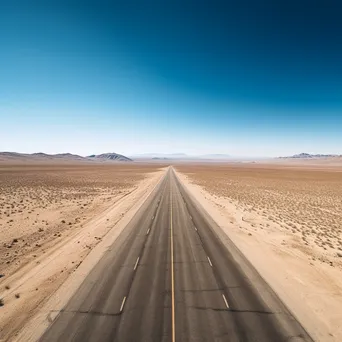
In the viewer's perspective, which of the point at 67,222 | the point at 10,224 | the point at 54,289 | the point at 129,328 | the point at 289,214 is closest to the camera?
the point at 129,328

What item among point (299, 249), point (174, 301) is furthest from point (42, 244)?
point (299, 249)

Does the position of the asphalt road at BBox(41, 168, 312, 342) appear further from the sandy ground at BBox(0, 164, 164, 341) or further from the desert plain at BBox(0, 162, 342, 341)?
the sandy ground at BBox(0, 164, 164, 341)

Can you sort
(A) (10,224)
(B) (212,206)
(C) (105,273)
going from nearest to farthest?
(C) (105,273)
(A) (10,224)
(B) (212,206)

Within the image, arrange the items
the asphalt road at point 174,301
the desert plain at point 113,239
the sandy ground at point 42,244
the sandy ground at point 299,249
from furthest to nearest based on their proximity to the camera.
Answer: the sandy ground at point 42,244, the desert plain at point 113,239, the sandy ground at point 299,249, the asphalt road at point 174,301

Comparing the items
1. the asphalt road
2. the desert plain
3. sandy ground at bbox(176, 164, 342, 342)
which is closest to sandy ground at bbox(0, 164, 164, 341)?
the desert plain

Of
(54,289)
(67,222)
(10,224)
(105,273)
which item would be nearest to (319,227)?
(105,273)

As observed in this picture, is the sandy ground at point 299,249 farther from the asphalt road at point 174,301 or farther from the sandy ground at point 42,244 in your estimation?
the sandy ground at point 42,244

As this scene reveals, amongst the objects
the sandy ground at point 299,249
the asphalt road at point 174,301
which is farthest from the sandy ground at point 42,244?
the sandy ground at point 299,249

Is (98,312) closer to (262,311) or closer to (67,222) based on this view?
(262,311)
